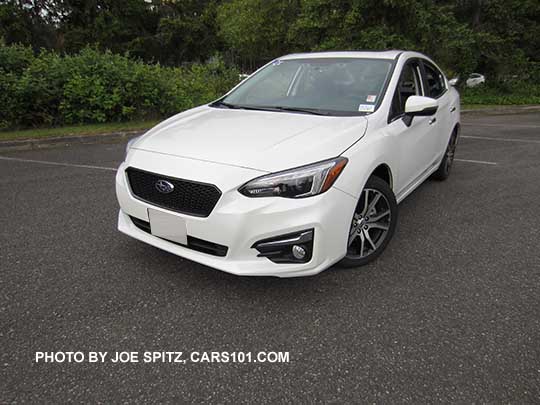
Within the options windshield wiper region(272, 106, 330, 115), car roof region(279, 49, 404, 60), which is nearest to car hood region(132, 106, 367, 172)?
windshield wiper region(272, 106, 330, 115)

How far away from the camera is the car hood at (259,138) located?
2229 mm

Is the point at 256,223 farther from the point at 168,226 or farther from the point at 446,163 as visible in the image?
the point at 446,163

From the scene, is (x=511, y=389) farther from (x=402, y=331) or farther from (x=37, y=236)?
(x=37, y=236)

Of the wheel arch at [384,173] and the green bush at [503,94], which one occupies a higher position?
the wheel arch at [384,173]

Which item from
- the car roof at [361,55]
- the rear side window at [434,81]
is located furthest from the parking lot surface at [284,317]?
the car roof at [361,55]

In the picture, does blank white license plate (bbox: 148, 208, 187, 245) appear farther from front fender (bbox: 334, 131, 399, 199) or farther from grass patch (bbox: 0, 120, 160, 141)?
grass patch (bbox: 0, 120, 160, 141)

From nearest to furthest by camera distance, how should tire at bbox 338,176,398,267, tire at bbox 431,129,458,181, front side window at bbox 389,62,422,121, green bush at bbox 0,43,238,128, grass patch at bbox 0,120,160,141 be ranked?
tire at bbox 338,176,398,267
front side window at bbox 389,62,422,121
tire at bbox 431,129,458,181
grass patch at bbox 0,120,160,141
green bush at bbox 0,43,238,128

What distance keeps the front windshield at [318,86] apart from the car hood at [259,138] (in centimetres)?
27

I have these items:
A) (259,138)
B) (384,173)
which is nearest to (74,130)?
(259,138)

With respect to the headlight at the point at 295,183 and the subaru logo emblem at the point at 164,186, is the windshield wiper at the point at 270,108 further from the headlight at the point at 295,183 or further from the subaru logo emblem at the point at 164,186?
the subaru logo emblem at the point at 164,186

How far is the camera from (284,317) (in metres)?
2.27

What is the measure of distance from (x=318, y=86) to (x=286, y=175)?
1.46m

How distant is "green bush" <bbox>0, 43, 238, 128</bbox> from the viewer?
7352mm

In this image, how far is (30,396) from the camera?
5.73 ft
